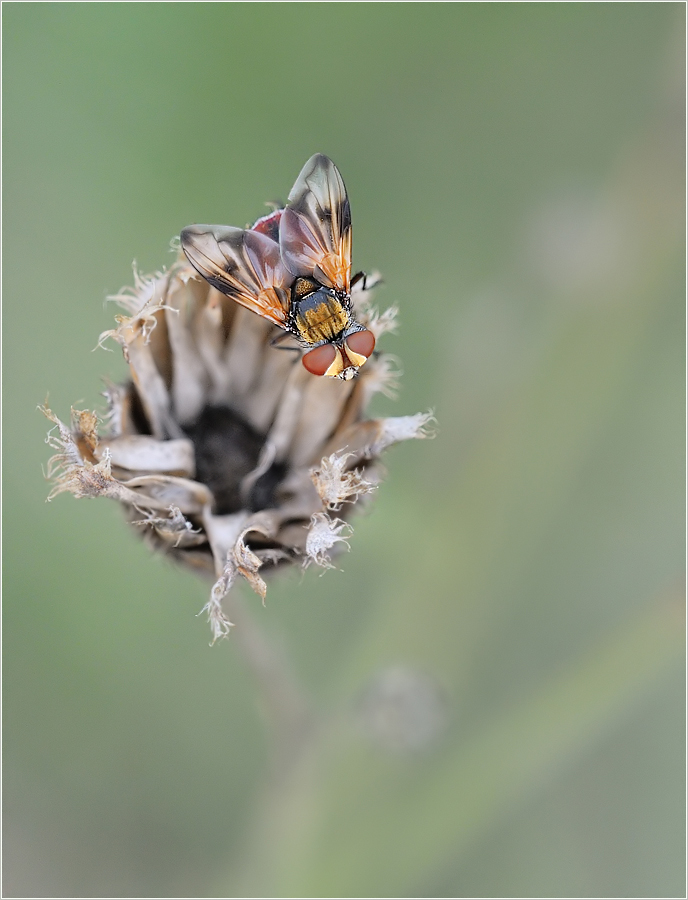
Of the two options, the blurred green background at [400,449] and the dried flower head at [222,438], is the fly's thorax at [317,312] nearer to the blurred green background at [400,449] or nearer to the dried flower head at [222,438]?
the dried flower head at [222,438]

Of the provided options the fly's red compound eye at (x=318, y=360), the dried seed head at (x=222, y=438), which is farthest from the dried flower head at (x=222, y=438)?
the fly's red compound eye at (x=318, y=360)

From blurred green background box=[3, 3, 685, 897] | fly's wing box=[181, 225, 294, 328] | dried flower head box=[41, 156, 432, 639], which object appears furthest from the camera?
blurred green background box=[3, 3, 685, 897]

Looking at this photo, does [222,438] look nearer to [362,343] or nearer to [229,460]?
[229,460]

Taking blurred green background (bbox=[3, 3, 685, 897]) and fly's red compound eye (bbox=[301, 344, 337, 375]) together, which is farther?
blurred green background (bbox=[3, 3, 685, 897])

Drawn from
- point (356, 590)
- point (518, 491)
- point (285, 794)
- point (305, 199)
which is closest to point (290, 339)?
point (305, 199)

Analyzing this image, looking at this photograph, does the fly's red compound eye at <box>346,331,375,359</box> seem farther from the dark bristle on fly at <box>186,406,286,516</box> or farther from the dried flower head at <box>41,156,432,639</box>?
the dark bristle on fly at <box>186,406,286,516</box>

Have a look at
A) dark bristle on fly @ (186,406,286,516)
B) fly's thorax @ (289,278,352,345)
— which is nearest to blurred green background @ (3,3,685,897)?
dark bristle on fly @ (186,406,286,516)

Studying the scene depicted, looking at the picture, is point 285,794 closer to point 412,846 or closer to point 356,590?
point 412,846
